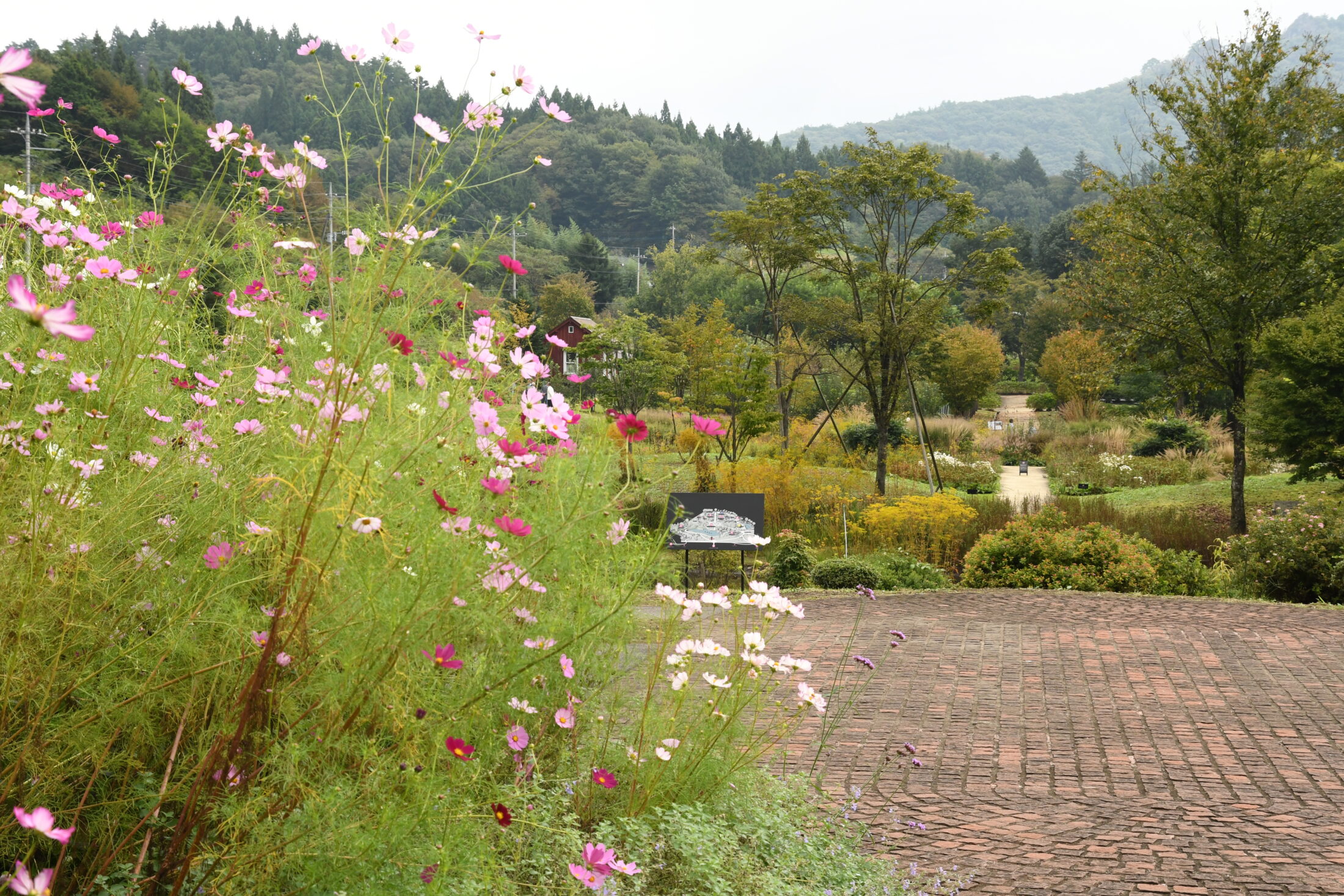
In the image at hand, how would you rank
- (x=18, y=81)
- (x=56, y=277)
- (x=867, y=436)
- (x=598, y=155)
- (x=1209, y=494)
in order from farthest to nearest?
(x=598, y=155), (x=867, y=436), (x=1209, y=494), (x=56, y=277), (x=18, y=81)

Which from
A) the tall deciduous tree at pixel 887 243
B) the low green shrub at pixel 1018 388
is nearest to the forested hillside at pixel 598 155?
the low green shrub at pixel 1018 388

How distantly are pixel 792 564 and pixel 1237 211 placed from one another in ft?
25.0

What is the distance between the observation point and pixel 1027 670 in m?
5.98

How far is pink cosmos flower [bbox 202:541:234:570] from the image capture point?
1.73 m

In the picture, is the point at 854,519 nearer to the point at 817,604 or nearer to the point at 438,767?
the point at 817,604

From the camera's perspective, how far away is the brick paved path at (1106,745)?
339 cm

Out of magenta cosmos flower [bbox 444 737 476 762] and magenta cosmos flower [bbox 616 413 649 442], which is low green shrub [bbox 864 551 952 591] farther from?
magenta cosmos flower [bbox 444 737 476 762]

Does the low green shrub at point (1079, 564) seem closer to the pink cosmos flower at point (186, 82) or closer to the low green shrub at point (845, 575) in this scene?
the low green shrub at point (845, 575)

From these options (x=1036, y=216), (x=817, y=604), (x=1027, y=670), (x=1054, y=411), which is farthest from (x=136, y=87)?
(x=1036, y=216)

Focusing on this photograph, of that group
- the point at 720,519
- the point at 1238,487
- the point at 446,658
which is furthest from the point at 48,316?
the point at 1238,487

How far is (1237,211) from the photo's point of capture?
1205 centimetres

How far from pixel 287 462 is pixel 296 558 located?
0.59 metres

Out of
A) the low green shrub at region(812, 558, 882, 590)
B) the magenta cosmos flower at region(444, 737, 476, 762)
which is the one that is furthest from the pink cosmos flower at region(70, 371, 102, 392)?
the low green shrub at region(812, 558, 882, 590)

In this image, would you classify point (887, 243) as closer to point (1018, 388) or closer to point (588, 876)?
point (588, 876)
